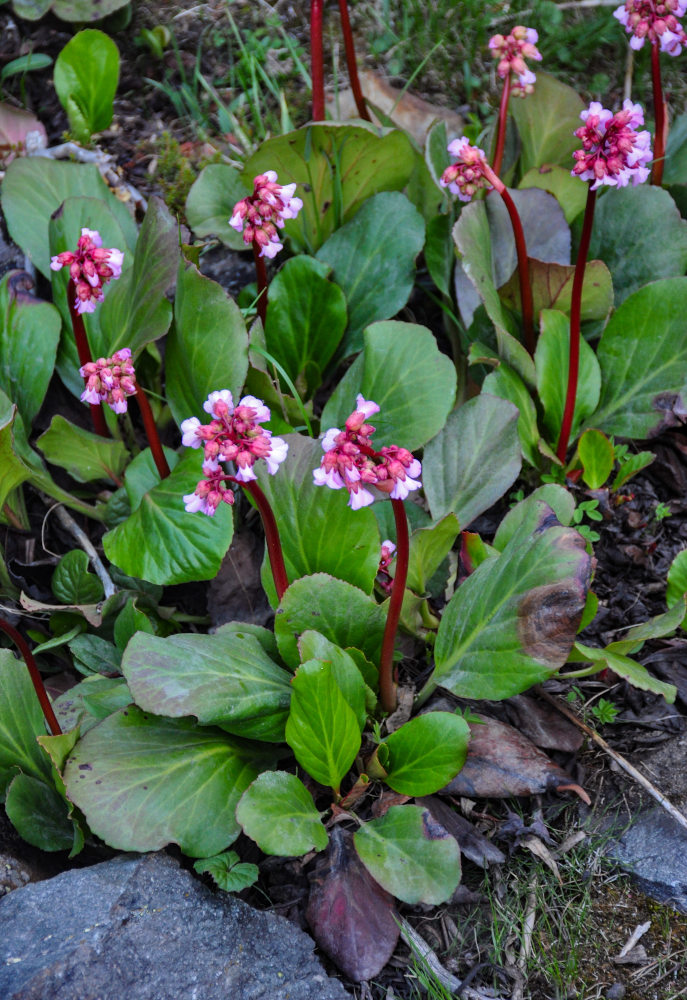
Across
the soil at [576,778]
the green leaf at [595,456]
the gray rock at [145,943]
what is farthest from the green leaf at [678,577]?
the gray rock at [145,943]

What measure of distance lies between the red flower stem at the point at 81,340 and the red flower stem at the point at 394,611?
883 millimetres

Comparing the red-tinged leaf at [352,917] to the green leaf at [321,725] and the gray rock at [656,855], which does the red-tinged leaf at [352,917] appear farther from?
the gray rock at [656,855]

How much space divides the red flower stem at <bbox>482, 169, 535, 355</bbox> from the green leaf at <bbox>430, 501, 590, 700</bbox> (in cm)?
71

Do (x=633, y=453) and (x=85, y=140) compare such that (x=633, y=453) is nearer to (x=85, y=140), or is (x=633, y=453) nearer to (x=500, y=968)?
(x=500, y=968)

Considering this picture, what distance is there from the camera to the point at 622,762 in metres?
1.75

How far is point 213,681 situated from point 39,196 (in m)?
1.50

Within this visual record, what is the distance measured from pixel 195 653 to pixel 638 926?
0.97m

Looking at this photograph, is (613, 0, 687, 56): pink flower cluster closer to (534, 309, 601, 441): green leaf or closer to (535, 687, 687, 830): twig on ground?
(534, 309, 601, 441): green leaf

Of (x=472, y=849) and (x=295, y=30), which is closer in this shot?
(x=472, y=849)

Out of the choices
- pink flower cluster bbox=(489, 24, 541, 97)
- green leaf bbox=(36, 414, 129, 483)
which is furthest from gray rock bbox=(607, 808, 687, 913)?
pink flower cluster bbox=(489, 24, 541, 97)

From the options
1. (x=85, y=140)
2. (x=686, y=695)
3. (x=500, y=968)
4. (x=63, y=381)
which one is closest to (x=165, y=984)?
(x=500, y=968)

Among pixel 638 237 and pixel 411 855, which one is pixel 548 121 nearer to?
pixel 638 237

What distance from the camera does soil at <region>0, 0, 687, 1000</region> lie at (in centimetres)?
154

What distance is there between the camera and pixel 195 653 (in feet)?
5.32
